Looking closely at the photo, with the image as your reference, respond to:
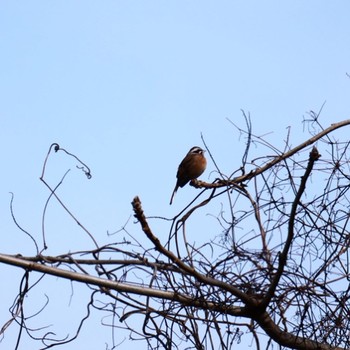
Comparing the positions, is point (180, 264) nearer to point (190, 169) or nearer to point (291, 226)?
point (291, 226)

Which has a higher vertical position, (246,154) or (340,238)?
(246,154)

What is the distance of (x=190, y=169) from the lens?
24.6 ft

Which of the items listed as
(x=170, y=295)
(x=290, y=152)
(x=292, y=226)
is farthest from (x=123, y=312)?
(x=290, y=152)

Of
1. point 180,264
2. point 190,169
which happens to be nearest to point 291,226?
point 180,264

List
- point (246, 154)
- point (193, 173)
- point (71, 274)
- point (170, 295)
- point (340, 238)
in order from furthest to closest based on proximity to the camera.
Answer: point (193, 173), point (246, 154), point (340, 238), point (170, 295), point (71, 274)

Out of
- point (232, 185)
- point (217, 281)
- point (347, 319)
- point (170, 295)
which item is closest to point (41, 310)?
point (170, 295)

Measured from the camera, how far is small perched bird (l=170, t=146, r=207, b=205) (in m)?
7.52

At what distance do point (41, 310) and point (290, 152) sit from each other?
1419 mm

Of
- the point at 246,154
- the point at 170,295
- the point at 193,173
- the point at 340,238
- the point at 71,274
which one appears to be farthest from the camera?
the point at 193,173

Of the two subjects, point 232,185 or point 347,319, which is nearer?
point 347,319

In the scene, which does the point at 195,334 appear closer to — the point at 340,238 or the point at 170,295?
the point at 170,295

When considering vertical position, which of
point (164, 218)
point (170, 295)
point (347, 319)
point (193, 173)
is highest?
point (193, 173)

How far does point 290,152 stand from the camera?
3.49 meters

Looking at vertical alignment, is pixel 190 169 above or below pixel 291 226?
above
